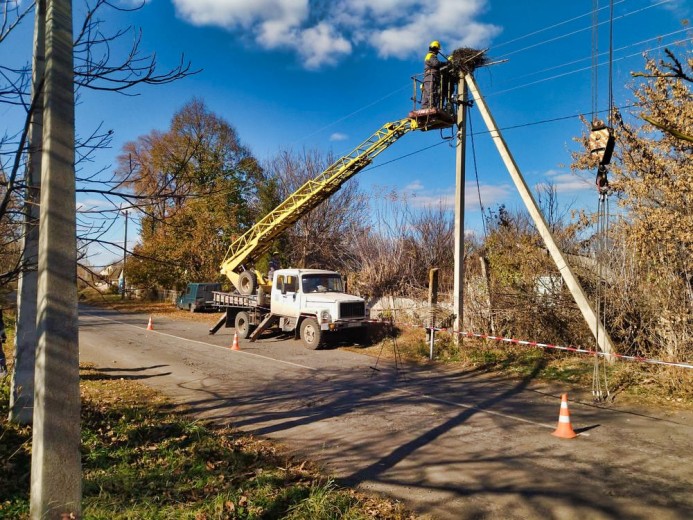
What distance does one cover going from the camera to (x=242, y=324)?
1795 cm

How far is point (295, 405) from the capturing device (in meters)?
8.39

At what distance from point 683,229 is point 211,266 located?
29109mm

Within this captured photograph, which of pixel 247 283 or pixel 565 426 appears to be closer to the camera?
pixel 565 426

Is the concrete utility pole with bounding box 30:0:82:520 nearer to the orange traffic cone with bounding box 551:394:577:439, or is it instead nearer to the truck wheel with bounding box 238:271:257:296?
the orange traffic cone with bounding box 551:394:577:439

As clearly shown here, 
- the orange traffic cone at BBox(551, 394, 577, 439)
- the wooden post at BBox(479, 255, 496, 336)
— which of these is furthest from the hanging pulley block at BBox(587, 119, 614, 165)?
the wooden post at BBox(479, 255, 496, 336)

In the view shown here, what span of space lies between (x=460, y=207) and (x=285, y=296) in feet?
21.1

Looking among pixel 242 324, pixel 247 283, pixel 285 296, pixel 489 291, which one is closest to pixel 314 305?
pixel 285 296

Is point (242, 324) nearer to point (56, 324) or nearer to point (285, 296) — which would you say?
point (285, 296)

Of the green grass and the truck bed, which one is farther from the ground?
the truck bed

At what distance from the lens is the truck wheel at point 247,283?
18.8 metres

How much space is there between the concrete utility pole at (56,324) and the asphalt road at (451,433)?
3125 mm

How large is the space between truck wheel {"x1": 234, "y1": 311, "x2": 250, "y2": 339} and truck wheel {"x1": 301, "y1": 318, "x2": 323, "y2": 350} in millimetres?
3035

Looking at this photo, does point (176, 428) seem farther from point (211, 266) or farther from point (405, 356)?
point (211, 266)

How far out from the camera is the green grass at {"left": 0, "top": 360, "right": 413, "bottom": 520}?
165 inches
